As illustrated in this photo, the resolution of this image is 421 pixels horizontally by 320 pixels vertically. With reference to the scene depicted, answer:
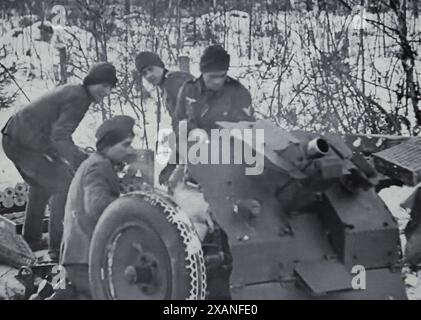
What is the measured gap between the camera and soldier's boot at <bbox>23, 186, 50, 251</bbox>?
330 cm

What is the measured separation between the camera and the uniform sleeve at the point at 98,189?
2.47m

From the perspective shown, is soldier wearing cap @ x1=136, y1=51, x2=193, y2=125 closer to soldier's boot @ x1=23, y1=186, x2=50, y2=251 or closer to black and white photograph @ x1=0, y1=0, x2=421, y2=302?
black and white photograph @ x1=0, y1=0, x2=421, y2=302

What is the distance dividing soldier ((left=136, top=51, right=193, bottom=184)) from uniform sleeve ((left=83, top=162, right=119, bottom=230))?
0.86 metres

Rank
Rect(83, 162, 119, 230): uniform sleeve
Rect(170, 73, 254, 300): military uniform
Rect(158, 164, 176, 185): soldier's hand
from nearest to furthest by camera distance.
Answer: Rect(83, 162, 119, 230): uniform sleeve < Rect(158, 164, 176, 185): soldier's hand < Rect(170, 73, 254, 300): military uniform

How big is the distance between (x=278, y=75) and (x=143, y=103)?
0.72 meters

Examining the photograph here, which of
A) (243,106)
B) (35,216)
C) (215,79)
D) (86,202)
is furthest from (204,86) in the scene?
(35,216)

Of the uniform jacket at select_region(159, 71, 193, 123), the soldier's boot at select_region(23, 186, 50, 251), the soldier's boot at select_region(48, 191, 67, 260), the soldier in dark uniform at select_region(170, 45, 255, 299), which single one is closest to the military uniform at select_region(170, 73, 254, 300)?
the soldier in dark uniform at select_region(170, 45, 255, 299)

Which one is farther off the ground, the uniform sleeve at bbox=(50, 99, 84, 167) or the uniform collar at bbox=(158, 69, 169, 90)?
the uniform collar at bbox=(158, 69, 169, 90)

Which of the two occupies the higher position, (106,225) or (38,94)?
(38,94)

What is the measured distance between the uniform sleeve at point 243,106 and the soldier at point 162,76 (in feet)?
1.10

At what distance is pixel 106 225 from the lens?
226cm

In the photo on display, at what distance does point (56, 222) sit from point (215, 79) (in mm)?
963
